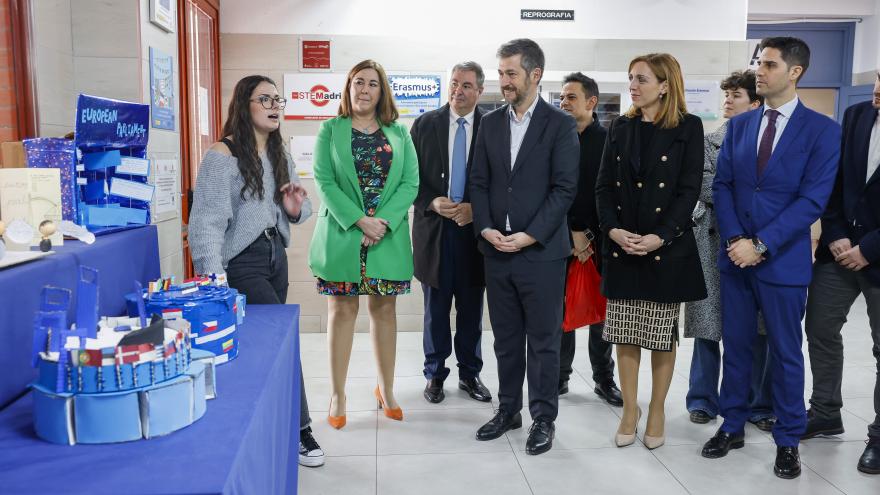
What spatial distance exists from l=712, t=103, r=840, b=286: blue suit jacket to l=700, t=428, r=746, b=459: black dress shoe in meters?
0.71

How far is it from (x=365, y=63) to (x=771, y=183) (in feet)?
5.88

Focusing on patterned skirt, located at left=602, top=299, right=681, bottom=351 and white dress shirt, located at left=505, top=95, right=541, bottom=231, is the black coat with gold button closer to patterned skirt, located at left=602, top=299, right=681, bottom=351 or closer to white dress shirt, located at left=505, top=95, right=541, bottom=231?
patterned skirt, located at left=602, top=299, right=681, bottom=351

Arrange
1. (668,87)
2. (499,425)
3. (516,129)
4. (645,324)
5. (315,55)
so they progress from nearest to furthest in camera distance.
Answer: (668,87)
(645,324)
(516,129)
(499,425)
(315,55)

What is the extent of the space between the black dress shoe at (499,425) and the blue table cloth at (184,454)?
1549 mm

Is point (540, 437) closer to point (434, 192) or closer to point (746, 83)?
point (434, 192)

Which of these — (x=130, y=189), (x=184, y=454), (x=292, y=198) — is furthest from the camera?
(x=292, y=198)

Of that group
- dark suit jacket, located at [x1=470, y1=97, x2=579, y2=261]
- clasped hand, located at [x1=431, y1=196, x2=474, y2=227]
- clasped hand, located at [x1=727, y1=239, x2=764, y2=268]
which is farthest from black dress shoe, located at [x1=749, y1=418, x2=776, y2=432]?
clasped hand, located at [x1=431, y1=196, x2=474, y2=227]

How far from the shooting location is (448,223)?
12.1 feet

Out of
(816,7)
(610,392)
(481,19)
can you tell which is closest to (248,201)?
(610,392)

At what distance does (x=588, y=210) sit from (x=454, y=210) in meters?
0.70

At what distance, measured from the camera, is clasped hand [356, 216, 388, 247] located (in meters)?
3.23

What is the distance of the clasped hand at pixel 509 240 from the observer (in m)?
3.10

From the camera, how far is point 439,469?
2.98 m

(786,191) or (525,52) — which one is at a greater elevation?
(525,52)
